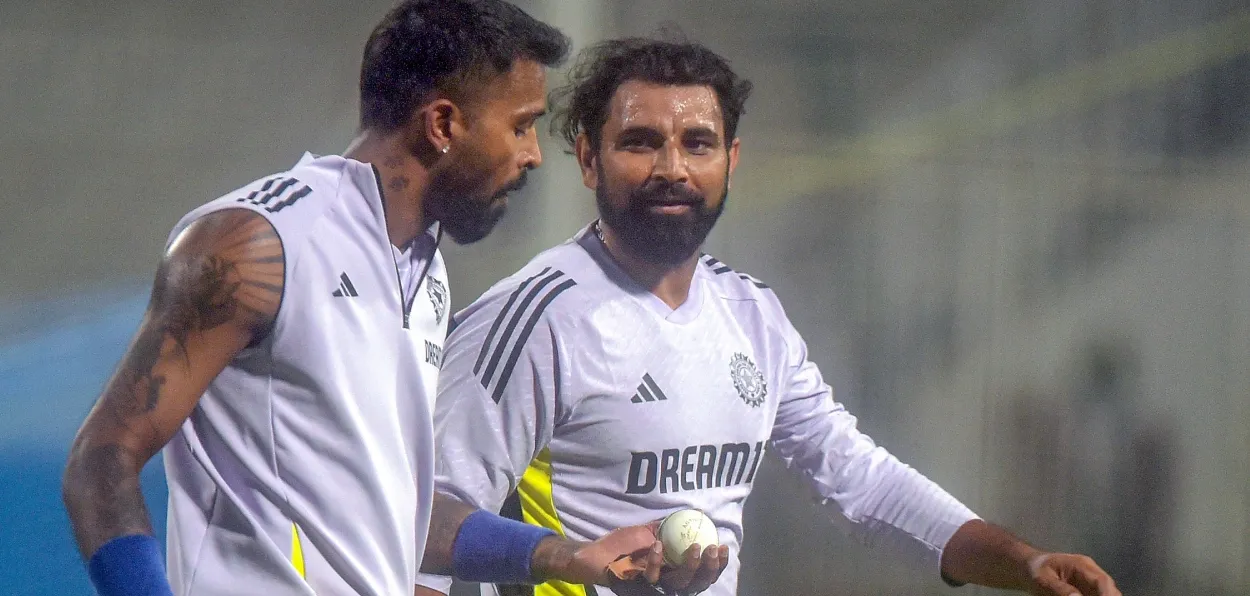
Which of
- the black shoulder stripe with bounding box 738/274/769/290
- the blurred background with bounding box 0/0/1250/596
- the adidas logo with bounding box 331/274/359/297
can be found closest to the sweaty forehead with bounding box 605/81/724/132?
the blurred background with bounding box 0/0/1250/596

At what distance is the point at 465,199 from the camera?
5.44 ft

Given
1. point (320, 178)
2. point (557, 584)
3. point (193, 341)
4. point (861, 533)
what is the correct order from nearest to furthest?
point (193, 341) < point (320, 178) < point (557, 584) < point (861, 533)

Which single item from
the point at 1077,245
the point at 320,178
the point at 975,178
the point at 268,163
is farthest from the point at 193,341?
the point at 1077,245

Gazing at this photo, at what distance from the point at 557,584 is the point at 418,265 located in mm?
602

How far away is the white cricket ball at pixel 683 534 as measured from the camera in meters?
1.76

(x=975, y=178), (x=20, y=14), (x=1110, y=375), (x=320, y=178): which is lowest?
(x=1110, y=375)

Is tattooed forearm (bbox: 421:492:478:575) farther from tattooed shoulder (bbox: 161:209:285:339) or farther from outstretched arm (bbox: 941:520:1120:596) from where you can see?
outstretched arm (bbox: 941:520:1120:596)

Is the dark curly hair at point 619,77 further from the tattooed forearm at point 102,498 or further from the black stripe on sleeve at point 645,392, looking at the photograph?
the tattooed forearm at point 102,498

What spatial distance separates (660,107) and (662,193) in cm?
15

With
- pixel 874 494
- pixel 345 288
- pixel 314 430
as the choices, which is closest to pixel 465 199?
pixel 345 288

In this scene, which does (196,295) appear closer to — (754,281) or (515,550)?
(515,550)

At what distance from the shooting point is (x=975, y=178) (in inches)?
103

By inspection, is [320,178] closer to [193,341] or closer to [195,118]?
[193,341]

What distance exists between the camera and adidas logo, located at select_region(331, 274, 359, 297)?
1433mm
